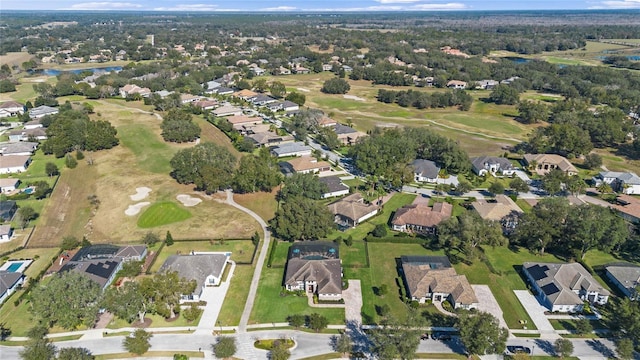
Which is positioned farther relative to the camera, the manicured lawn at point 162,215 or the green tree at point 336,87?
the green tree at point 336,87

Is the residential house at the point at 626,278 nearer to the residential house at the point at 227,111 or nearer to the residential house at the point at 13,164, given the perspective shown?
the residential house at the point at 227,111

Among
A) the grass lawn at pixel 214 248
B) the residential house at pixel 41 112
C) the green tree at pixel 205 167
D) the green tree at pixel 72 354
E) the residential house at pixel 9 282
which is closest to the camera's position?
the green tree at pixel 72 354

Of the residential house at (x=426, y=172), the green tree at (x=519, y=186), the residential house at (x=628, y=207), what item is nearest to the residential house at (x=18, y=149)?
the residential house at (x=426, y=172)

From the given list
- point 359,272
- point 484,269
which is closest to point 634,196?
point 484,269

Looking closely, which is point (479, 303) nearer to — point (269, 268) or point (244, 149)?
point (269, 268)

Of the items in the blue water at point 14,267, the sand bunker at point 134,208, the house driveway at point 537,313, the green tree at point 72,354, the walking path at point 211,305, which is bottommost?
the blue water at point 14,267

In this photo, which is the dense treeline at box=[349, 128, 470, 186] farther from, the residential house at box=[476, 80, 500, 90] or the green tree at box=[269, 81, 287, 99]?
the residential house at box=[476, 80, 500, 90]

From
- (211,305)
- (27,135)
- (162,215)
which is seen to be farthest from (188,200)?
(27,135)

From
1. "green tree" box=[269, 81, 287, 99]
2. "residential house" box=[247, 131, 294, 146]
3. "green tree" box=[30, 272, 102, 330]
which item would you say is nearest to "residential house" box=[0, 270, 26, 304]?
"green tree" box=[30, 272, 102, 330]
